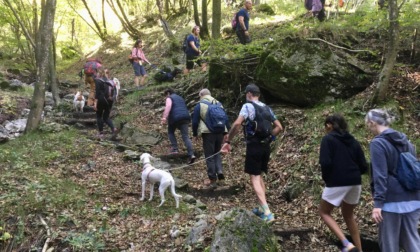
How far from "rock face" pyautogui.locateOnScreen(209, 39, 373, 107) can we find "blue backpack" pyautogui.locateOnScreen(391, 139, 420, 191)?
5310mm

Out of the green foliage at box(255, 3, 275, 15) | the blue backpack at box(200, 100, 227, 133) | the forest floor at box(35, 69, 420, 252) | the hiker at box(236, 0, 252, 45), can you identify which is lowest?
the forest floor at box(35, 69, 420, 252)

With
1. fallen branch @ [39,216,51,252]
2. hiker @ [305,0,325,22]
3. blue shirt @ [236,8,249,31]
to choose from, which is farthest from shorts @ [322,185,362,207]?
hiker @ [305,0,325,22]

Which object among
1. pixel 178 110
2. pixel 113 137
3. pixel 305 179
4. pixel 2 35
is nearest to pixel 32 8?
pixel 2 35

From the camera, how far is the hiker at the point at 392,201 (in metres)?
3.66

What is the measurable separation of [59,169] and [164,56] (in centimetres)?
1389

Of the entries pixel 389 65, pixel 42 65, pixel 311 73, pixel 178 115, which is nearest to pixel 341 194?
pixel 389 65

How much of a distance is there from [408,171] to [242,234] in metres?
2.01

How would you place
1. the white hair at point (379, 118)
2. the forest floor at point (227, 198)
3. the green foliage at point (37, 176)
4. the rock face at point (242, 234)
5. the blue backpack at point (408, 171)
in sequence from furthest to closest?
the green foliage at point (37, 176) < the forest floor at point (227, 198) < the rock face at point (242, 234) < the white hair at point (379, 118) < the blue backpack at point (408, 171)

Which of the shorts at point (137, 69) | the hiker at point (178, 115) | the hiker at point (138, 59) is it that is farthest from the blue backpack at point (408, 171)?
the shorts at point (137, 69)

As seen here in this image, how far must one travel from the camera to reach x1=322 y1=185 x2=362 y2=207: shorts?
4535 millimetres

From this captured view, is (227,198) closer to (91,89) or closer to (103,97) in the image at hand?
(103,97)

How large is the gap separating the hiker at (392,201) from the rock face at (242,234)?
4.57 feet

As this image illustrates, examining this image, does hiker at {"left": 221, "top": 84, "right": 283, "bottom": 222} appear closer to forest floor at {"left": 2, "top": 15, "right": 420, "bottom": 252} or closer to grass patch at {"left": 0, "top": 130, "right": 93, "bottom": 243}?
forest floor at {"left": 2, "top": 15, "right": 420, "bottom": 252}

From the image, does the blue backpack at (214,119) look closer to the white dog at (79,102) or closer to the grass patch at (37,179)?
the grass patch at (37,179)
